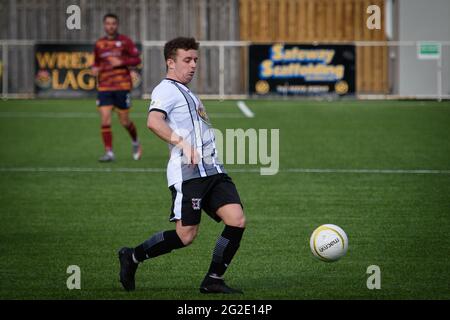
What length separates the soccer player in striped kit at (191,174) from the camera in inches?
289

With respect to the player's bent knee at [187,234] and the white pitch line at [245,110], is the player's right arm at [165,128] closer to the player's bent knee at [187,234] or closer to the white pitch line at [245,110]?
the player's bent knee at [187,234]

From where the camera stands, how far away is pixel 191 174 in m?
7.35

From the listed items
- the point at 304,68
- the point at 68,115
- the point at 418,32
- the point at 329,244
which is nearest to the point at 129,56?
the point at 68,115

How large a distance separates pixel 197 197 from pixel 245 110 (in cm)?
1982

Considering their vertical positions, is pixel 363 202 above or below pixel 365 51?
below

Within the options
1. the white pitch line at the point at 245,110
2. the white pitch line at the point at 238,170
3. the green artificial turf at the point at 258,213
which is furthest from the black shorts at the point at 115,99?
the white pitch line at the point at 245,110

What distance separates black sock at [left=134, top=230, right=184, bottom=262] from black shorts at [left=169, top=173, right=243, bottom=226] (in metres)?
0.15

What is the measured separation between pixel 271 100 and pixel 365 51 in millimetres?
7280

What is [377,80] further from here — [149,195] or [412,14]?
[149,195]

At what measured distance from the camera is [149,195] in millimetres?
13219

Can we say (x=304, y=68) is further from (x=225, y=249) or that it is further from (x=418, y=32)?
(x=225, y=249)

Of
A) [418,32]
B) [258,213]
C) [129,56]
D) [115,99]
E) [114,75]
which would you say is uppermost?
[418,32]
